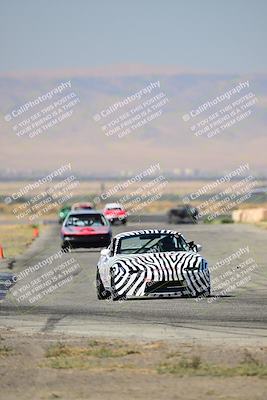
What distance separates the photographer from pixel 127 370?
43.2ft

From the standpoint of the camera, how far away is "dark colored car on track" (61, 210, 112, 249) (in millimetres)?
43594

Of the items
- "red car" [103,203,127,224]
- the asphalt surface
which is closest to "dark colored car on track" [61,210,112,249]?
the asphalt surface

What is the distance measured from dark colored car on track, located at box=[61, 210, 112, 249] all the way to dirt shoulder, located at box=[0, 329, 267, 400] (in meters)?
27.3

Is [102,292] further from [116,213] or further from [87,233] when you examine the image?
[116,213]

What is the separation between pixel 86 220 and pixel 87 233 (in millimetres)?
1475

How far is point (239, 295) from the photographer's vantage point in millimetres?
23672

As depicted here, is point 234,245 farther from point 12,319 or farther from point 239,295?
point 12,319

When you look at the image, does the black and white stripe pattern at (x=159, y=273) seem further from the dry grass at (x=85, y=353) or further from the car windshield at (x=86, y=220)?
the car windshield at (x=86, y=220)

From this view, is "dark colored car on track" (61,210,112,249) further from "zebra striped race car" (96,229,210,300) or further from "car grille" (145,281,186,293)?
"car grille" (145,281,186,293)

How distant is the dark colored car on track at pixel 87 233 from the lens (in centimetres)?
4359

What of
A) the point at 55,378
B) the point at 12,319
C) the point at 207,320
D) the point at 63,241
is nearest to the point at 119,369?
the point at 55,378

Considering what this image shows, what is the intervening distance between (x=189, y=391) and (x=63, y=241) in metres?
32.3

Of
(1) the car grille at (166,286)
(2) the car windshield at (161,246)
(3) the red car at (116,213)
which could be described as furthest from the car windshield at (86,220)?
(3) the red car at (116,213)

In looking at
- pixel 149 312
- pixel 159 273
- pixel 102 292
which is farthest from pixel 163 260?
pixel 149 312
